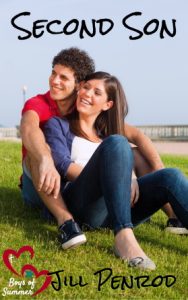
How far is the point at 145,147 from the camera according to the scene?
591 centimetres

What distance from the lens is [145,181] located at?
520 cm

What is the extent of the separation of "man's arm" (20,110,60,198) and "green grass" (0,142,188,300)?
53 centimetres

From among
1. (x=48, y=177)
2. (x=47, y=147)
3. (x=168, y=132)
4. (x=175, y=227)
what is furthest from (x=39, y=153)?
(x=168, y=132)

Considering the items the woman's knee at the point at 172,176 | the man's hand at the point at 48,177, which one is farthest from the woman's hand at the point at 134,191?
the man's hand at the point at 48,177

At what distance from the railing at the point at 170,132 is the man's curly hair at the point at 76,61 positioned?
100 feet

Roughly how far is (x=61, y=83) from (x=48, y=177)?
1291mm

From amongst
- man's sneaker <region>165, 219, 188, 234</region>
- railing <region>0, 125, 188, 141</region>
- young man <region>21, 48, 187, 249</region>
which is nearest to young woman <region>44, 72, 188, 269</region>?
young man <region>21, 48, 187, 249</region>

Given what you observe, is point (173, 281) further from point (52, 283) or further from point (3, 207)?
point (3, 207)

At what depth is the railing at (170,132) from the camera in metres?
36.6

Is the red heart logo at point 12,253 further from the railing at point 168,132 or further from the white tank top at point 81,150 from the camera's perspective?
→ the railing at point 168,132

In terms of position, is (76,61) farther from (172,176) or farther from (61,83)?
(172,176)

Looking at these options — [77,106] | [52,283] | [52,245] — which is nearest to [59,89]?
[77,106]

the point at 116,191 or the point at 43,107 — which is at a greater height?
the point at 43,107

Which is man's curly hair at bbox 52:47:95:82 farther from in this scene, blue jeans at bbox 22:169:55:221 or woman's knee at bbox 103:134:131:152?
woman's knee at bbox 103:134:131:152
